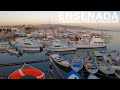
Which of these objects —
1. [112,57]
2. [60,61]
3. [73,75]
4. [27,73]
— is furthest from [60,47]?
[112,57]

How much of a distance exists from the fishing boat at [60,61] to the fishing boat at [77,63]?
9 centimetres

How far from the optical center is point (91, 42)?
5668 millimetres

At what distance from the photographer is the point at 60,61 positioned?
18.1 feet

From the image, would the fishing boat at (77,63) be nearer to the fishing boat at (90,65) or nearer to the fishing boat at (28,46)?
the fishing boat at (90,65)

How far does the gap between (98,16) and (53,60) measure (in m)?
1.19

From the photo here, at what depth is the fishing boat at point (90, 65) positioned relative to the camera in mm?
5410

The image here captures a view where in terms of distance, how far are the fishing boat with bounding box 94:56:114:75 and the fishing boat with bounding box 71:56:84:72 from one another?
11.3 inches

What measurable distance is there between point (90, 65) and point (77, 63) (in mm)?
246

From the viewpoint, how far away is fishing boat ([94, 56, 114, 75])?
5375 millimetres

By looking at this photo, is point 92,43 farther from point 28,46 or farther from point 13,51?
point 13,51

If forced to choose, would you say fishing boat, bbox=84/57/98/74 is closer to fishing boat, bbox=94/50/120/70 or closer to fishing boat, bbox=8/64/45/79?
fishing boat, bbox=94/50/120/70

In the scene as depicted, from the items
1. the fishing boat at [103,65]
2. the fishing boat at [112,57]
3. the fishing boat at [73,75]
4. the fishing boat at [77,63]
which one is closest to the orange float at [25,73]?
the fishing boat at [73,75]
